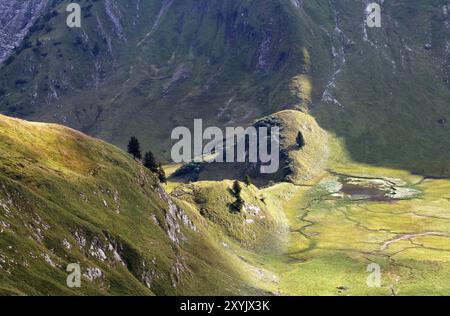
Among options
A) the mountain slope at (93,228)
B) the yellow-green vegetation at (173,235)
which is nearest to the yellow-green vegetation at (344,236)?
the yellow-green vegetation at (173,235)

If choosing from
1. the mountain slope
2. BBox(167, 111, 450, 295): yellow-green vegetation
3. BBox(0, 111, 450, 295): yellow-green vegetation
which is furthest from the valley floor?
the mountain slope

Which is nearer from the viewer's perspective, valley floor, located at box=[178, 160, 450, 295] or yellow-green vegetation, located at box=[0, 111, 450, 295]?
yellow-green vegetation, located at box=[0, 111, 450, 295]

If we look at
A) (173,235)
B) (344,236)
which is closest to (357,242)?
(344,236)

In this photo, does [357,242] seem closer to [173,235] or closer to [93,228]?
[173,235]

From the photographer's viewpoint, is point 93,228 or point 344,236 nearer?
point 93,228

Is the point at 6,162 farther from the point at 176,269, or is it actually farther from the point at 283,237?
the point at 283,237

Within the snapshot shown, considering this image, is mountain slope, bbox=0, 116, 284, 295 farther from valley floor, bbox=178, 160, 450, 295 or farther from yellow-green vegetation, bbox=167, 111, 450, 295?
yellow-green vegetation, bbox=167, 111, 450, 295
